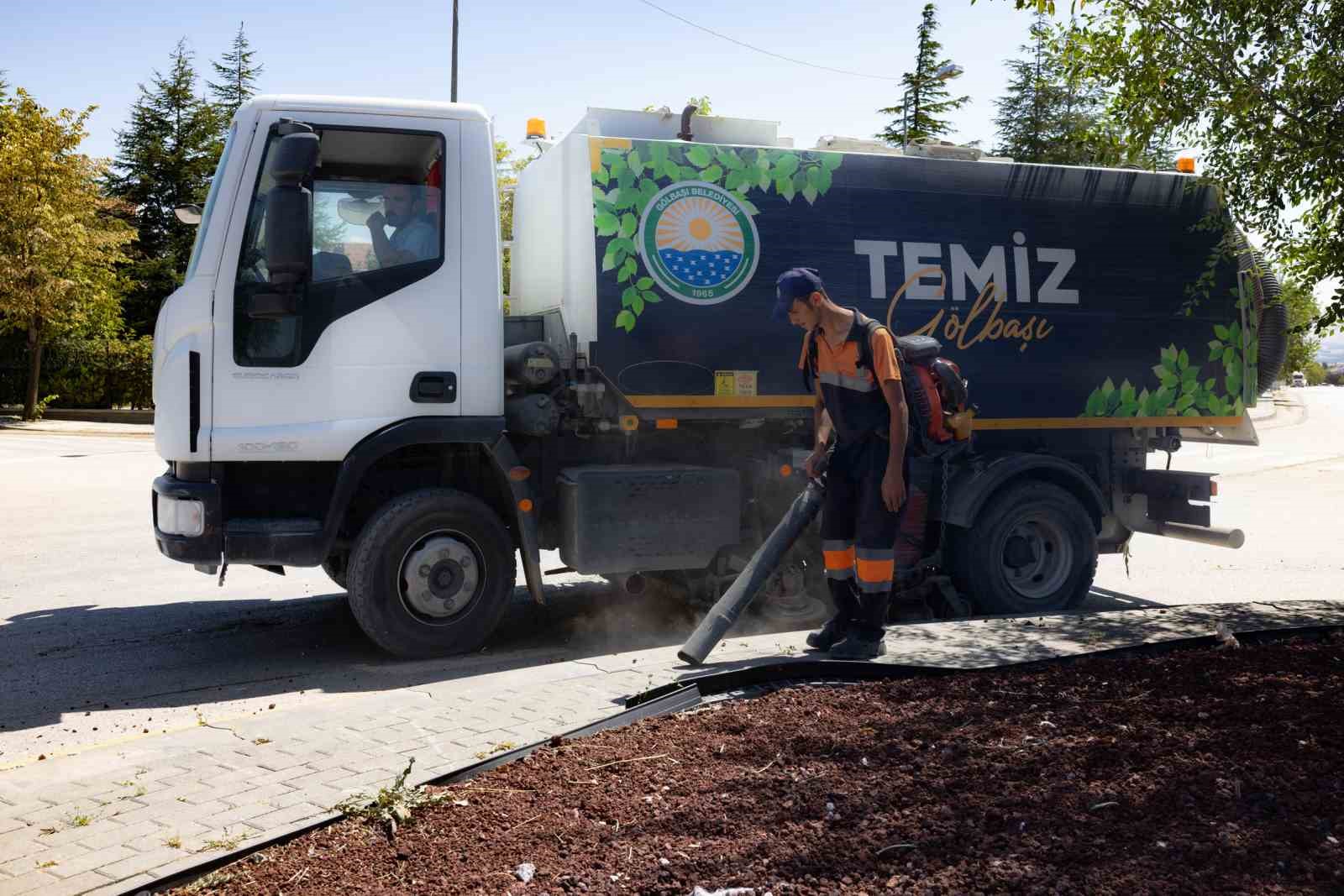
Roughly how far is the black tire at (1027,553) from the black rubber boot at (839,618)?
77.5 inches

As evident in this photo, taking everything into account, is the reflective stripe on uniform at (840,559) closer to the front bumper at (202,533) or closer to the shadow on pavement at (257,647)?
the shadow on pavement at (257,647)

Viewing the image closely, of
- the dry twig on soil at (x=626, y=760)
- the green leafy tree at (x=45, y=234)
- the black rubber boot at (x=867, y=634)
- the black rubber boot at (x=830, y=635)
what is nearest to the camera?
the dry twig on soil at (x=626, y=760)

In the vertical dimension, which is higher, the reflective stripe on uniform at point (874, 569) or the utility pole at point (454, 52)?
the utility pole at point (454, 52)

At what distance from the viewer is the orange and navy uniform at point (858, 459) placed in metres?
5.80

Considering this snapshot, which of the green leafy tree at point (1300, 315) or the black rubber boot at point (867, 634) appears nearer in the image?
the black rubber boot at point (867, 634)

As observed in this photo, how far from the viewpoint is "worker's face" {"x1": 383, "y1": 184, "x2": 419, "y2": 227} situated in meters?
6.61

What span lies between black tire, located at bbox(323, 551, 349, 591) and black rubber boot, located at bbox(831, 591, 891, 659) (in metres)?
3.05

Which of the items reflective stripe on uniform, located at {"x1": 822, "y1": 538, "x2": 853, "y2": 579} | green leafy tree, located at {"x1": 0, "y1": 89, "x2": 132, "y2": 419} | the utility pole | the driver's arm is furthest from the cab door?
green leafy tree, located at {"x1": 0, "y1": 89, "x2": 132, "y2": 419}

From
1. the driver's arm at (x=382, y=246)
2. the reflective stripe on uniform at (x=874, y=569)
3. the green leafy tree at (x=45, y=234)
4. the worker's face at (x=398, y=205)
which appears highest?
the green leafy tree at (x=45, y=234)

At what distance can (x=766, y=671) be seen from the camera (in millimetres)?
4723

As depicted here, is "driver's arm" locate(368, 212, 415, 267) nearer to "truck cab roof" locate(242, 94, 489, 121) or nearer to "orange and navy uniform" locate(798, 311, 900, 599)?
"truck cab roof" locate(242, 94, 489, 121)

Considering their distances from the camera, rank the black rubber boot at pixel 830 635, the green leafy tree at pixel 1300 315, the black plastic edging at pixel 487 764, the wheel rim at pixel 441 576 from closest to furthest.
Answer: the black plastic edging at pixel 487 764 < the black rubber boot at pixel 830 635 < the wheel rim at pixel 441 576 < the green leafy tree at pixel 1300 315

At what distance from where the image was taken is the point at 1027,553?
8000 millimetres

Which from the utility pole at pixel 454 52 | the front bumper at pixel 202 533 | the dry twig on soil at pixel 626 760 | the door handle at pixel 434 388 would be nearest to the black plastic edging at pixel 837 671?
the dry twig on soil at pixel 626 760
